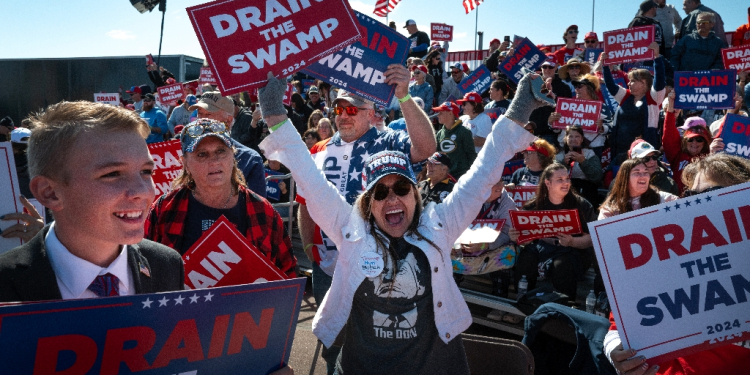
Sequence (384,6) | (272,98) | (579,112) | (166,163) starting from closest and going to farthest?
1. (272,98)
2. (166,163)
3. (579,112)
4. (384,6)

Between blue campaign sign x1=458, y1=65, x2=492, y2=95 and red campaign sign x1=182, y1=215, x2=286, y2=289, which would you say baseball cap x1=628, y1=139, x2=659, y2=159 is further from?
blue campaign sign x1=458, y1=65, x2=492, y2=95

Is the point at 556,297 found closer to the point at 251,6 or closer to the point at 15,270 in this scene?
the point at 251,6

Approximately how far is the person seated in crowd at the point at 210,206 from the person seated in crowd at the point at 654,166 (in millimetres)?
3457

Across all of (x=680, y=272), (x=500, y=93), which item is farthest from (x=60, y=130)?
(x=500, y=93)

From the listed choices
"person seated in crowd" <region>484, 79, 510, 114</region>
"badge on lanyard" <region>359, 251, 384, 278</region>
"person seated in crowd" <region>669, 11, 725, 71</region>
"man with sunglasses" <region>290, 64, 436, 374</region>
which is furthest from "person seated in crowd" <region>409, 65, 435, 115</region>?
"badge on lanyard" <region>359, 251, 384, 278</region>

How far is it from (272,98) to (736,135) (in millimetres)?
5253

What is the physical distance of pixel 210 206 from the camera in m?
2.98

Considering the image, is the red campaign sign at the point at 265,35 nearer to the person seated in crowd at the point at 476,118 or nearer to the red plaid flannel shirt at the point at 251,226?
the red plaid flannel shirt at the point at 251,226

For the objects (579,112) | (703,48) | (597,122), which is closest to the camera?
(597,122)

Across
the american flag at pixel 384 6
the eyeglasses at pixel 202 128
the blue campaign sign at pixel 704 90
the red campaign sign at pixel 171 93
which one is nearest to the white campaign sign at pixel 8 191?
the eyeglasses at pixel 202 128

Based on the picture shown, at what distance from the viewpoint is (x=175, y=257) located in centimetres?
191

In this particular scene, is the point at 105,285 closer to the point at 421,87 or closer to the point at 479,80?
the point at 421,87

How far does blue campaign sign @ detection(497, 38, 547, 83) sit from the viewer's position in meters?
10.2

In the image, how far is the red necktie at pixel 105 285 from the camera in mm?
1613
